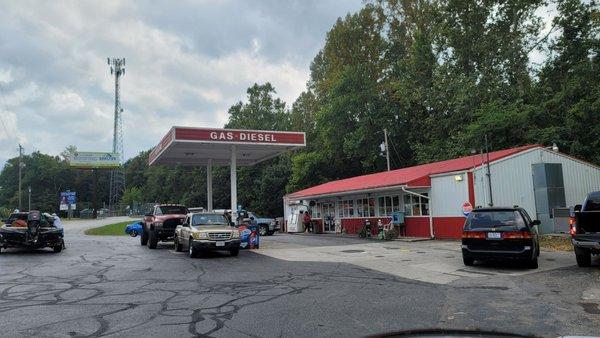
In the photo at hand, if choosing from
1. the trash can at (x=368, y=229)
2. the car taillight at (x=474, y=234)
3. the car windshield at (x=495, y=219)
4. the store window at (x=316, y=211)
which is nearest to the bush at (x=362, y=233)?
the trash can at (x=368, y=229)

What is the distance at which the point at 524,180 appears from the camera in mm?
22391

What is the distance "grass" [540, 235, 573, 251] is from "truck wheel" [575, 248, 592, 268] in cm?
506

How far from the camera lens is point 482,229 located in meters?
12.8

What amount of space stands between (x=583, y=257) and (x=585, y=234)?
770 millimetres

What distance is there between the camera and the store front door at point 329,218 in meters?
34.2

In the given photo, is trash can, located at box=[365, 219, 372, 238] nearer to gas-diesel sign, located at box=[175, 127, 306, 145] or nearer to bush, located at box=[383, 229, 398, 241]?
bush, located at box=[383, 229, 398, 241]

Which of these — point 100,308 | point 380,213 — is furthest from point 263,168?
point 100,308

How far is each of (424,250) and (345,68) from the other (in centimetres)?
2893

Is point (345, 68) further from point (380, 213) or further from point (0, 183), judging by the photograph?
point (0, 183)

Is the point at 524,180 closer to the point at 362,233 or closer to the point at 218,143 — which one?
the point at 362,233

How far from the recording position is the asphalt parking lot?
675 centimetres

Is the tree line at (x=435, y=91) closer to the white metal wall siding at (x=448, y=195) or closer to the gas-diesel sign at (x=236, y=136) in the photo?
the white metal wall siding at (x=448, y=195)

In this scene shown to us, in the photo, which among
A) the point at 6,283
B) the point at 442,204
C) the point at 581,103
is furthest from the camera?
the point at 581,103

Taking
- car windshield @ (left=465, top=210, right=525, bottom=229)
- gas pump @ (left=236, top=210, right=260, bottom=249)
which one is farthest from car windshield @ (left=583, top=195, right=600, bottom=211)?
gas pump @ (left=236, top=210, right=260, bottom=249)
